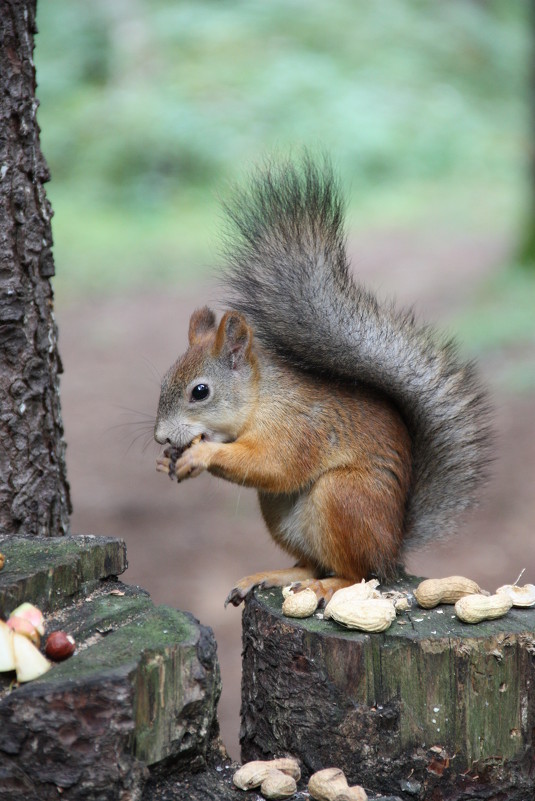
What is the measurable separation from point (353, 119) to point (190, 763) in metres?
9.90

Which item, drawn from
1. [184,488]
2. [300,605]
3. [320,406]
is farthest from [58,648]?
[184,488]

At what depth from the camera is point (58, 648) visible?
147 centimetres

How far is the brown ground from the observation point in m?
3.91

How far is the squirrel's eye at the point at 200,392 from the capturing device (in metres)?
2.21

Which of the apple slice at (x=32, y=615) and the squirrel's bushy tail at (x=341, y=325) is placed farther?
the squirrel's bushy tail at (x=341, y=325)

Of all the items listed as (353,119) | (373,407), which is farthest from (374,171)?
(373,407)

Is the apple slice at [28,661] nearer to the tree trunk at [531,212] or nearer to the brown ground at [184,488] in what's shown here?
the brown ground at [184,488]

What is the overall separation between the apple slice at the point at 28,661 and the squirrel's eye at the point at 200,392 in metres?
0.87

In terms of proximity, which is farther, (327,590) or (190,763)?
(327,590)

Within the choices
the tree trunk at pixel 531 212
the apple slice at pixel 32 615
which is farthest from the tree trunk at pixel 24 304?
the tree trunk at pixel 531 212

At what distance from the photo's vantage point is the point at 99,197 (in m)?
9.21

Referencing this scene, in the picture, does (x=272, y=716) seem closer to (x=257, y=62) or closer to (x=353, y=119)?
(x=353, y=119)

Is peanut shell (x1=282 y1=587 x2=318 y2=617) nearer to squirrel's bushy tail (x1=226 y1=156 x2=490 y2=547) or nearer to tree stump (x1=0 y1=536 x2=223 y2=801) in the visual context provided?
tree stump (x1=0 y1=536 x2=223 y2=801)

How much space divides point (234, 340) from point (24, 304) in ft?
1.61
